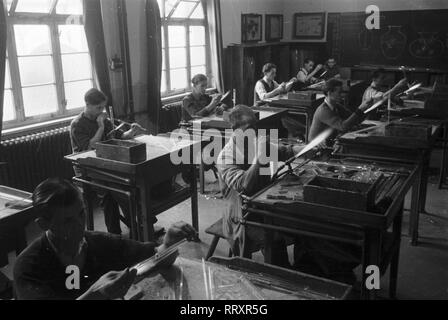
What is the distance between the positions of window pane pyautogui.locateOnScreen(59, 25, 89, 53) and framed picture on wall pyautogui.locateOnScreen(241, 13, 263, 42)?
3714 mm

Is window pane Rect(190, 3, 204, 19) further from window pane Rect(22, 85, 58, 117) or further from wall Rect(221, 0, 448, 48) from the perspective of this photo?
window pane Rect(22, 85, 58, 117)

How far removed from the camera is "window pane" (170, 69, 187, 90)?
7.06m

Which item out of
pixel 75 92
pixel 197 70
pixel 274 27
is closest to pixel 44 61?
pixel 75 92

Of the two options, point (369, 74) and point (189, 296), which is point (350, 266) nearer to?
point (189, 296)

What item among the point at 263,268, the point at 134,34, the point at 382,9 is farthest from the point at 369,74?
the point at 263,268

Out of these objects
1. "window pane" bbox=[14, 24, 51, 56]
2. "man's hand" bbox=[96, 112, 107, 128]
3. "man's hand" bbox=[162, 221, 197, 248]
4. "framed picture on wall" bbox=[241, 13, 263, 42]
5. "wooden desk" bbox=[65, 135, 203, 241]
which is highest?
"framed picture on wall" bbox=[241, 13, 263, 42]

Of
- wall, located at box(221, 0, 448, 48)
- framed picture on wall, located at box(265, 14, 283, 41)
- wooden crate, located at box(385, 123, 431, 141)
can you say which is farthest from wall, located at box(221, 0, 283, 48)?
wooden crate, located at box(385, 123, 431, 141)

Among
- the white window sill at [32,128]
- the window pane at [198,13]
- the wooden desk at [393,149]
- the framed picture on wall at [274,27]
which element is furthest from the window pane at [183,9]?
the wooden desk at [393,149]

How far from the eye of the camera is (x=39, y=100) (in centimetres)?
504

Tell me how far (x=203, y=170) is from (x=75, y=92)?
1.80m

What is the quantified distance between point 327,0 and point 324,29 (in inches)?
22.6

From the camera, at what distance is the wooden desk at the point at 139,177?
332 cm

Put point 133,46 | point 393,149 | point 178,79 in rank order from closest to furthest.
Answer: point 393,149
point 133,46
point 178,79

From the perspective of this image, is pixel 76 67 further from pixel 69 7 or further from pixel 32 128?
pixel 32 128
